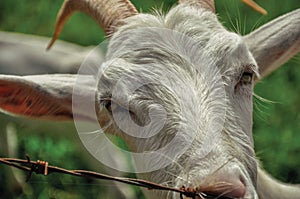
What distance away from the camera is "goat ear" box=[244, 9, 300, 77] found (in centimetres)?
514

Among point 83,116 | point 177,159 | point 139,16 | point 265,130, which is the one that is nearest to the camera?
point 177,159

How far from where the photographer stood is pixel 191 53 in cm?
446

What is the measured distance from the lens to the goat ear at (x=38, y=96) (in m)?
5.00

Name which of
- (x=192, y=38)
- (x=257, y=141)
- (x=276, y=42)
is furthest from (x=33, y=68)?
(x=192, y=38)

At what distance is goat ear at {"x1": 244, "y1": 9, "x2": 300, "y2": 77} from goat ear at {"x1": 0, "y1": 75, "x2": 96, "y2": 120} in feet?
3.87

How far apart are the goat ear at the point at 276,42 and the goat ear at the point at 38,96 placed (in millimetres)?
1180

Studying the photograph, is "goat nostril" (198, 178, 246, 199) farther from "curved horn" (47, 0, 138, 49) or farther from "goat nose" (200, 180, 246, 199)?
"curved horn" (47, 0, 138, 49)

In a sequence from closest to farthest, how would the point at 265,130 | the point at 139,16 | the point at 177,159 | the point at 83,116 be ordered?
the point at 177,159
the point at 139,16
the point at 83,116
the point at 265,130

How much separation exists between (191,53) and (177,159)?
0.65 meters

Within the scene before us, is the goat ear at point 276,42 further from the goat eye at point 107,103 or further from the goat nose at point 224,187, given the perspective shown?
the goat nose at point 224,187

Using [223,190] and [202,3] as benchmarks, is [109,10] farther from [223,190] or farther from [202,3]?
[223,190]

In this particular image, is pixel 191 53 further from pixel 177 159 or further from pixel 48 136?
pixel 48 136

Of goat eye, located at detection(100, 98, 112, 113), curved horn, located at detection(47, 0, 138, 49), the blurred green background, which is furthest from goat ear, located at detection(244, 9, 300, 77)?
the blurred green background

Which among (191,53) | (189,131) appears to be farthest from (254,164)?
(191,53)
